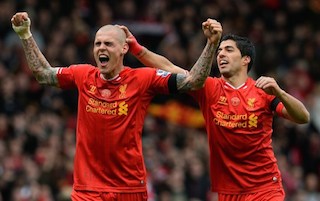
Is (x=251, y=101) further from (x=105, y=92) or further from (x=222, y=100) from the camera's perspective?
(x=105, y=92)

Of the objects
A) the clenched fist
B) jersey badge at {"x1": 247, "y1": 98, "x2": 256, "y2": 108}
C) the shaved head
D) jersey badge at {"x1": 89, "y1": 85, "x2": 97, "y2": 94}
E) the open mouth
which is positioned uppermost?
the clenched fist

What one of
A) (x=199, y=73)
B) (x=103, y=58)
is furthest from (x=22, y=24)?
(x=199, y=73)

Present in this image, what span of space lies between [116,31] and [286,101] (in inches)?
78.9

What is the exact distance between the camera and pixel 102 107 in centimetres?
1199

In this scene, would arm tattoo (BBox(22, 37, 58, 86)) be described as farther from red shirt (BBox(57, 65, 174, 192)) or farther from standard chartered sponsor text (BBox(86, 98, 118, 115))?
standard chartered sponsor text (BBox(86, 98, 118, 115))

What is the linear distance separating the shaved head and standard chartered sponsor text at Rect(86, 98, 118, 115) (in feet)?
2.35

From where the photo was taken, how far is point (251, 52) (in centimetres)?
1295

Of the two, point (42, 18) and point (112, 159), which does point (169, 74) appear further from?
point (42, 18)

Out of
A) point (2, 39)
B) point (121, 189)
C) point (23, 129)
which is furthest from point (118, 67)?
point (2, 39)

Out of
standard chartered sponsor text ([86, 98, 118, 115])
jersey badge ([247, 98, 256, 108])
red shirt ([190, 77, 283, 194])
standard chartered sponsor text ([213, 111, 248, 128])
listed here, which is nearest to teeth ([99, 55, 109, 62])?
standard chartered sponsor text ([86, 98, 118, 115])

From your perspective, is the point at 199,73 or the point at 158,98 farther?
the point at 158,98

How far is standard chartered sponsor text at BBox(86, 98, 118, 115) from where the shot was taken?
1197 centimetres

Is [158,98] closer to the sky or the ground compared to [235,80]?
closer to the ground

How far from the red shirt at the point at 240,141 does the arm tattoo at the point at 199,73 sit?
2.17 feet
